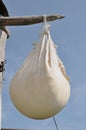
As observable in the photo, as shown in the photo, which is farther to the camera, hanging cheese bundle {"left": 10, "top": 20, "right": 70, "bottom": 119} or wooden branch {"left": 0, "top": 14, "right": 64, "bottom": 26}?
wooden branch {"left": 0, "top": 14, "right": 64, "bottom": 26}

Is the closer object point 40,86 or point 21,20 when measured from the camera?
point 40,86

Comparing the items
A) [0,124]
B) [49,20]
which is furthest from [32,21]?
[0,124]

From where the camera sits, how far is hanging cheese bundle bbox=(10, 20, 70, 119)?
2303 mm

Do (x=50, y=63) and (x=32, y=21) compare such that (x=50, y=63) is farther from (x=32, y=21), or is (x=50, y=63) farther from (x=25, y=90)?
(x=32, y=21)

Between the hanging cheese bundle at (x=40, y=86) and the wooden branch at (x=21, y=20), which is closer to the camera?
the hanging cheese bundle at (x=40, y=86)

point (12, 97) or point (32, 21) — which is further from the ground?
point (32, 21)

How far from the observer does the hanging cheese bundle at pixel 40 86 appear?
7.55 ft

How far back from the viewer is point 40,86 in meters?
2.31

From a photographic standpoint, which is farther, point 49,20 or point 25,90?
point 49,20

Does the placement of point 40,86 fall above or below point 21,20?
below

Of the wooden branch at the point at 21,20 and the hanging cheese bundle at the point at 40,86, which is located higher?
the wooden branch at the point at 21,20

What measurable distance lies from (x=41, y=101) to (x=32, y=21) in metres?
1.33

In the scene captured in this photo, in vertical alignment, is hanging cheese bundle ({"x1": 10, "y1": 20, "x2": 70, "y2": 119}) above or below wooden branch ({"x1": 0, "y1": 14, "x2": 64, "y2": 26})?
below

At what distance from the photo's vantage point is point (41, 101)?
7.67ft
